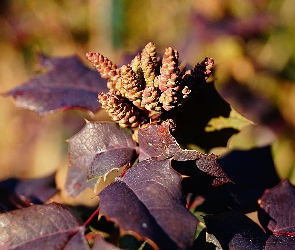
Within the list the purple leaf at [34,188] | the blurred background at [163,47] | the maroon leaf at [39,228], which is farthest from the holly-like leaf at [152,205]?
the blurred background at [163,47]

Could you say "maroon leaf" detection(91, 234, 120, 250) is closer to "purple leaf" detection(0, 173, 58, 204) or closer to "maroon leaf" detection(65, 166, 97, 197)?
"maroon leaf" detection(65, 166, 97, 197)

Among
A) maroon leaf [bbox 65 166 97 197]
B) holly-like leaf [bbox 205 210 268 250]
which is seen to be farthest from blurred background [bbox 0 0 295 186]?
holly-like leaf [bbox 205 210 268 250]

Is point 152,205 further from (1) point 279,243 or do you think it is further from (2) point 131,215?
(1) point 279,243

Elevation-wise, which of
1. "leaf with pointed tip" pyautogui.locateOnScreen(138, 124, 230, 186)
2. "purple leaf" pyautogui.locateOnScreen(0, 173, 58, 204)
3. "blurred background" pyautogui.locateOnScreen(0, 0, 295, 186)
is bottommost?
"blurred background" pyautogui.locateOnScreen(0, 0, 295, 186)

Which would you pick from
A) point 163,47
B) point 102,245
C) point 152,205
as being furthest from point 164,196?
point 163,47

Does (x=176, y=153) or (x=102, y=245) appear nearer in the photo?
(x=102, y=245)

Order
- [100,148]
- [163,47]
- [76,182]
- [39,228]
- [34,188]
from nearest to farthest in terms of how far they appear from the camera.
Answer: [39,228]
[100,148]
[76,182]
[34,188]
[163,47]

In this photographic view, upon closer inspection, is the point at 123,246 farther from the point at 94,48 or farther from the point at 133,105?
the point at 94,48
